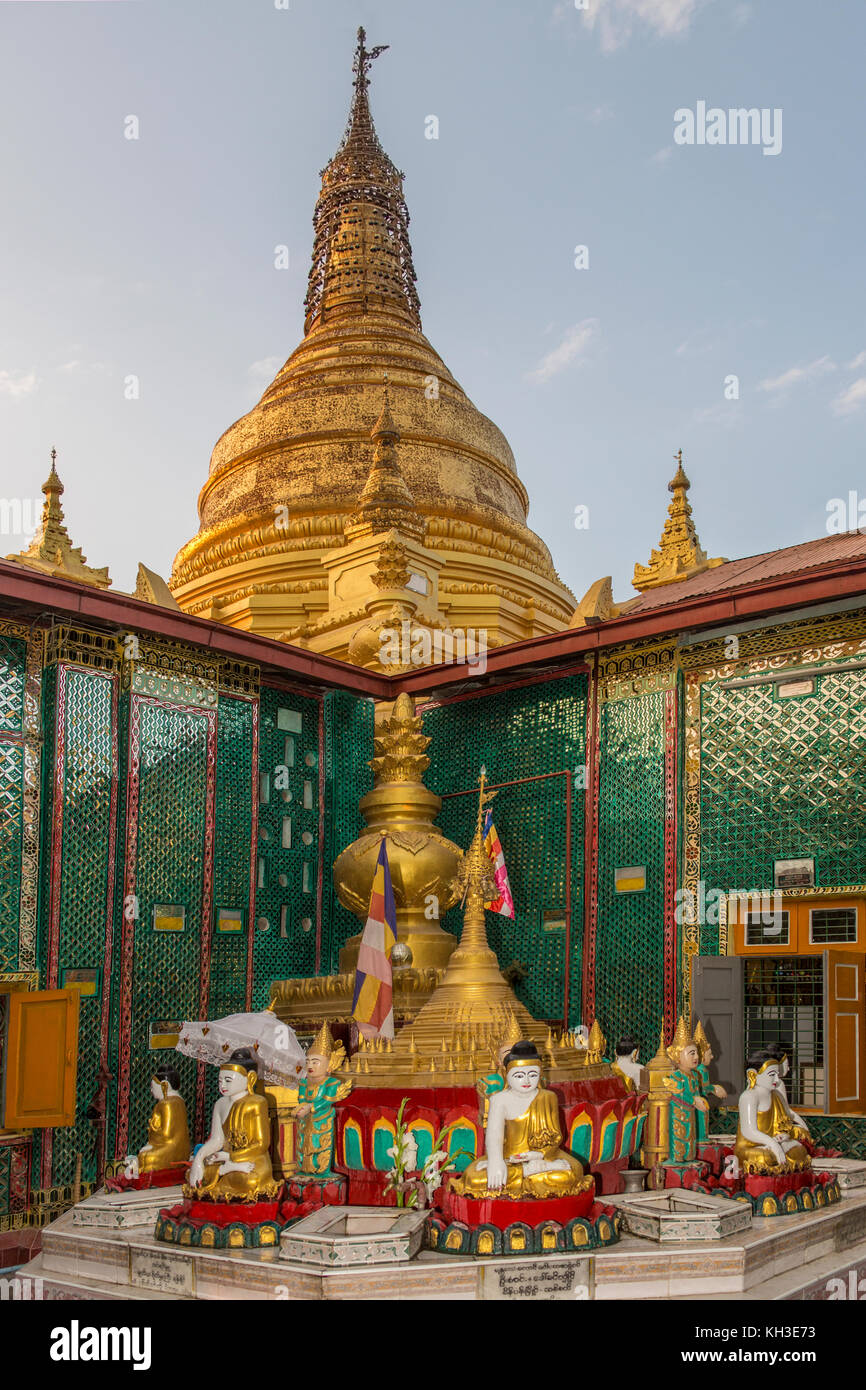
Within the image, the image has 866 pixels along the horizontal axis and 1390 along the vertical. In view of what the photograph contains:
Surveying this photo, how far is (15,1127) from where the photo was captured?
9.77 meters

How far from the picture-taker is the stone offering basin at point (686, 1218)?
733 centimetres

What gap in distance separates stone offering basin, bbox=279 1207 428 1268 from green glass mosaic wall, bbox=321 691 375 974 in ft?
18.7

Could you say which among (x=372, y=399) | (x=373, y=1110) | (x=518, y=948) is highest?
(x=372, y=399)

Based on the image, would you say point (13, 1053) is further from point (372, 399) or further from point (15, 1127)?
point (372, 399)

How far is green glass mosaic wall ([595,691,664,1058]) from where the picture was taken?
1146cm

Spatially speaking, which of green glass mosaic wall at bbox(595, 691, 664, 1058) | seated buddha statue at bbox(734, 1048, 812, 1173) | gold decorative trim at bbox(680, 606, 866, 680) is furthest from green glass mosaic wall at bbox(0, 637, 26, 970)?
gold decorative trim at bbox(680, 606, 866, 680)

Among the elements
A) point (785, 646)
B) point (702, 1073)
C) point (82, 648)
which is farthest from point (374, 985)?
point (785, 646)

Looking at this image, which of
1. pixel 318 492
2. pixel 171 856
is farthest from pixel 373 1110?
pixel 318 492

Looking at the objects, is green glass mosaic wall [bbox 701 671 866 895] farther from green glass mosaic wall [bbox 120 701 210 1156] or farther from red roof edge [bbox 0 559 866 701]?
green glass mosaic wall [bbox 120 701 210 1156]

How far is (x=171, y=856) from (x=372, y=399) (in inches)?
444

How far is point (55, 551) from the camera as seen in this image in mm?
15219

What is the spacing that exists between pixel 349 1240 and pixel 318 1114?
5.92 ft

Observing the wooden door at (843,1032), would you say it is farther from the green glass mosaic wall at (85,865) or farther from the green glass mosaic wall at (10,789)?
the green glass mosaic wall at (10,789)

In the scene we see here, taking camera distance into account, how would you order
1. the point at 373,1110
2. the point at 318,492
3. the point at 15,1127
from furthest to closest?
the point at 318,492
the point at 15,1127
the point at 373,1110
